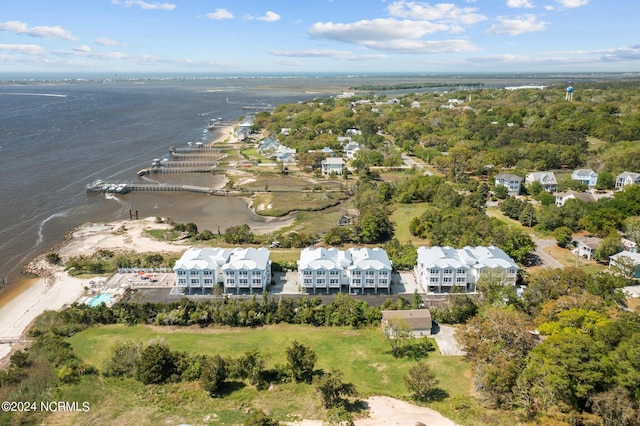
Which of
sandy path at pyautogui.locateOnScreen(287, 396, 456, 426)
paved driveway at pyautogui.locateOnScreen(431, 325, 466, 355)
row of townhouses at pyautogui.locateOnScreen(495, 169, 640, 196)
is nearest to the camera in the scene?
sandy path at pyautogui.locateOnScreen(287, 396, 456, 426)

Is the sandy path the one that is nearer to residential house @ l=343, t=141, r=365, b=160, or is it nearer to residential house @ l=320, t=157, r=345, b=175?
residential house @ l=320, t=157, r=345, b=175

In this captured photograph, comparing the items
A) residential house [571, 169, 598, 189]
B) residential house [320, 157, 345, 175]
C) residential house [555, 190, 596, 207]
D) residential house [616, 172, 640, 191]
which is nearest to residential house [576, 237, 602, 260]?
residential house [555, 190, 596, 207]

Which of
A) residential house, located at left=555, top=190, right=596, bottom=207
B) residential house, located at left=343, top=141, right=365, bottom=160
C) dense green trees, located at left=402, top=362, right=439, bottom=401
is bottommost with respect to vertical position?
dense green trees, located at left=402, top=362, right=439, bottom=401

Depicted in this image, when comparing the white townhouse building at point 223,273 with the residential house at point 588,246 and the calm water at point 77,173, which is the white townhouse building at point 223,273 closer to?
the calm water at point 77,173

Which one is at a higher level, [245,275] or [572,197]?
[572,197]

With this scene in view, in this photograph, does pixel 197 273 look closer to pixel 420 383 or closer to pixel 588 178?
pixel 420 383

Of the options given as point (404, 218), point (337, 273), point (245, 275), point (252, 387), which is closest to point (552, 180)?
point (404, 218)
